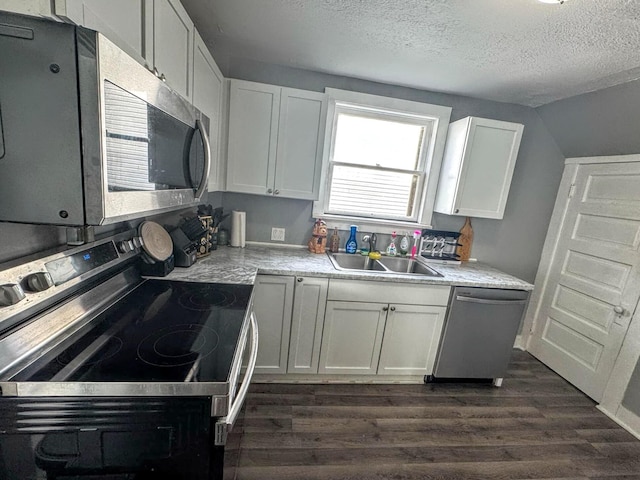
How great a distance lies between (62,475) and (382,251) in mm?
2313

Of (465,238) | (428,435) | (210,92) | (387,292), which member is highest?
(210,92)

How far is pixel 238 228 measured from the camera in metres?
2.32

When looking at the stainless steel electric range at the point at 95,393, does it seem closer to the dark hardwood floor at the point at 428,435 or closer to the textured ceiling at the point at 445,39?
the dark hardwood floor at the point at 428,435

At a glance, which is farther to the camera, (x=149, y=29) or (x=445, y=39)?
(x=445, y=39)

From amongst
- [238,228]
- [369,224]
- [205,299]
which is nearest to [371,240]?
[369,224]

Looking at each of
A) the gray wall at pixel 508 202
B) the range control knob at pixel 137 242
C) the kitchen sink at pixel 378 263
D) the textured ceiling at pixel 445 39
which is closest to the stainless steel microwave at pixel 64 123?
the range control knob at pixel 137 242

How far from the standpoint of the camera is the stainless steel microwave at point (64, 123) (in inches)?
23.5

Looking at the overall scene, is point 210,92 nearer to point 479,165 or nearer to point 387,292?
point 387,292

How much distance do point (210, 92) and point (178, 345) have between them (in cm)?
148

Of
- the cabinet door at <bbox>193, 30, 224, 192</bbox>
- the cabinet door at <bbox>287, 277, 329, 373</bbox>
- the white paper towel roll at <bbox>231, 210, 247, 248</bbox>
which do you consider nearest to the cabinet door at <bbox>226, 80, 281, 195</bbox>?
the cabinet door at <bbox>193, 30, 224, 192</bbox>

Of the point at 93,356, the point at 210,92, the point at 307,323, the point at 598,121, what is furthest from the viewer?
the point at 598,121

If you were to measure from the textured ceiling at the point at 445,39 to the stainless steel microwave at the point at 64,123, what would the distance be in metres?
1.17

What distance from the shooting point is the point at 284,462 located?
5.08 feet

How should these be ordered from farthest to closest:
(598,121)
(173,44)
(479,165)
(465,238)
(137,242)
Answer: (465,238) → (479,165) → (598,121) → (137,242) → (173,44)
